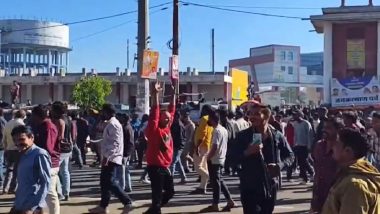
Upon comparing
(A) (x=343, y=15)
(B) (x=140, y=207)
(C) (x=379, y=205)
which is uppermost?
(A) (x=343, y=15)

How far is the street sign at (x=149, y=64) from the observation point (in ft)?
63.3

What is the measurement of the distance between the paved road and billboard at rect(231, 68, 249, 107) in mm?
22267

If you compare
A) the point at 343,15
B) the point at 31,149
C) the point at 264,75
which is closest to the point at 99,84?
the point at 343,15

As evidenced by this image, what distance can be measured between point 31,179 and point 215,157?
17.4 feet

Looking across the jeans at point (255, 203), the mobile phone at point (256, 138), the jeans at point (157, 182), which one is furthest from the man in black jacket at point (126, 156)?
the mobile phone at point (256, 138)

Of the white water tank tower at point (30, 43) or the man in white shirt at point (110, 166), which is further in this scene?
the white water tank tower at point (30, 43)

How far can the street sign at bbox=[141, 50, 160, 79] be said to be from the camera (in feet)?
63.3

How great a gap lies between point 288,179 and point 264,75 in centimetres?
10709

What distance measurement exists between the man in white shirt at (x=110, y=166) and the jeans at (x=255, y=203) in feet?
12.4

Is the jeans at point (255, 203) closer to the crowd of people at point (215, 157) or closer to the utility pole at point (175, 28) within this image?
the crowd of people at point (215, 157)

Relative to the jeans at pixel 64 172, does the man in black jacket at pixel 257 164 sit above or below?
above

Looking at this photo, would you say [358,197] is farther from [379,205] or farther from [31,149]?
[31,149]

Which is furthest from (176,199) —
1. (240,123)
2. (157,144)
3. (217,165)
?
(240,123)

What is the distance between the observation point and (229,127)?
54.0 ft
